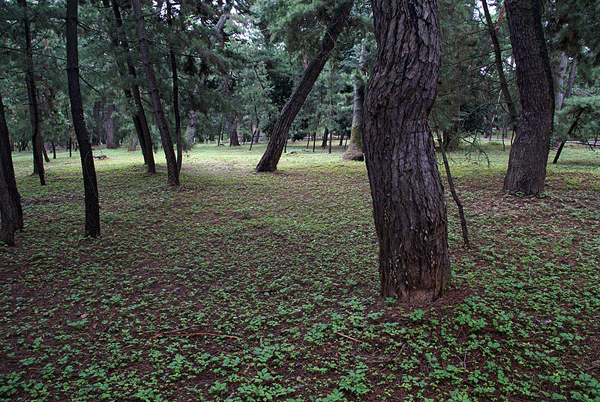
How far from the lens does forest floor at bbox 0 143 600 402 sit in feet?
8.27

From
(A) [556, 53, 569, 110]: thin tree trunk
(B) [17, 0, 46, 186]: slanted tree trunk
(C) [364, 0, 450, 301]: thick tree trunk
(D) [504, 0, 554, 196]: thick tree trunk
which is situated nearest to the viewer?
(C) [364, 0, 450, 301]: thick tree trunk

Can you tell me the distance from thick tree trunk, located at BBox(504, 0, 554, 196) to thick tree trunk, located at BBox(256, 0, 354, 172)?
4802 mm

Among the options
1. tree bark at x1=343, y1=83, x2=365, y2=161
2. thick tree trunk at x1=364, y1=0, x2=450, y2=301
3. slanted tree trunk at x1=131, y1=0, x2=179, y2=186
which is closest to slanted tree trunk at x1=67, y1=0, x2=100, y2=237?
slanted tree trunk at x1=131, y1=0, x2=179, y2=186

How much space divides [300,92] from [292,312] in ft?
29.5

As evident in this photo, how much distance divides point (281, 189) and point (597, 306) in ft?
22.5

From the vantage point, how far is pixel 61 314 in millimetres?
3631

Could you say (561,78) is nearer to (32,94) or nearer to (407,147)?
(407,147)

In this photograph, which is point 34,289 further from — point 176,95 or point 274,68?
point 274,68

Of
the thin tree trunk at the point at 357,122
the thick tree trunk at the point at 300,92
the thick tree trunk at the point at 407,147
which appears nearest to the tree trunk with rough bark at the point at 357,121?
the thin tree trunk at the point at 357,122

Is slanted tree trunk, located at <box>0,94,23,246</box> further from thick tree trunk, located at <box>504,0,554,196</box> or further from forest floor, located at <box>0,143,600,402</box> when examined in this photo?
thick tree trunk, located at <box>504,0,554,196</box>

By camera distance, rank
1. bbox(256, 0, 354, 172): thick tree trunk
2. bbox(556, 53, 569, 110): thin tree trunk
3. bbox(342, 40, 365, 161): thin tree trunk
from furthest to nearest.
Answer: bbox(556, 53, 569, 110): thin tree trunk → bbox(342, 40, 365, 161): thin tree trunk → bbox(256, 0, 354, 172): thick tree trunk

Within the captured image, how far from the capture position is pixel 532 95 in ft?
22.0

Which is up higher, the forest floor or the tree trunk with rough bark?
the tree trunk with rough bark

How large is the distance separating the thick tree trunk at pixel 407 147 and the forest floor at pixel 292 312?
415 millimetres
